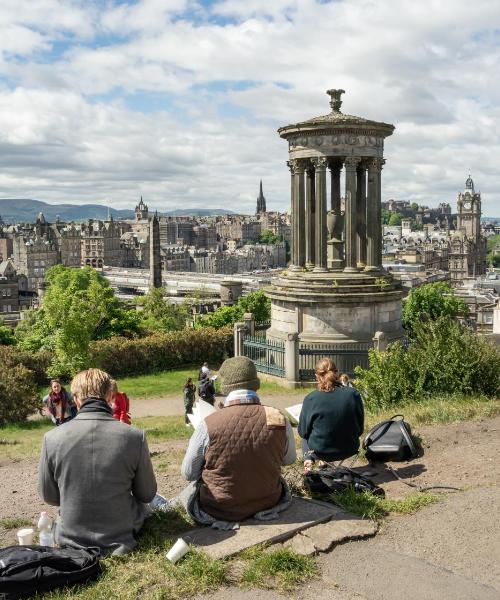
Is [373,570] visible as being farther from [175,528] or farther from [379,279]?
[379,279]

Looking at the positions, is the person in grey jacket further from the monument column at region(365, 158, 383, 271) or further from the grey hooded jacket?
the monument column at region(365, 158, 383, 271)

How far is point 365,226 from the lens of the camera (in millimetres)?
23688

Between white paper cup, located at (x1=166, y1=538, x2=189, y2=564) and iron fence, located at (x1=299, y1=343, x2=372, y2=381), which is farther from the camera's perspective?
iron fence, located at (x1=299, y1=343, x2=372, y2=381)

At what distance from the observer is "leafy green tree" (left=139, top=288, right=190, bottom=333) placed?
3947 cm

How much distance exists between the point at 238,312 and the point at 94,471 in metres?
34.7

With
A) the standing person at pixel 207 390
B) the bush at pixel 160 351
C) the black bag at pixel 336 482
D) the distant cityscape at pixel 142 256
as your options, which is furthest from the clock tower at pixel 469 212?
the black bag at pixel 336 482

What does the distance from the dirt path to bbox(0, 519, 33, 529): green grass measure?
0.18 metres

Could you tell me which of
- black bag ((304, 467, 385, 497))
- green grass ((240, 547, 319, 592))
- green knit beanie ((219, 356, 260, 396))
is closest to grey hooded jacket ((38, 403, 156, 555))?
green knit beanie ((219, 356, 260, 396))

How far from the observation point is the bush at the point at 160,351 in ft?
84.8

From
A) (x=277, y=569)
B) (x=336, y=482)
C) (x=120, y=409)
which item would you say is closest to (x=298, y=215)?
(x=120, y=409)

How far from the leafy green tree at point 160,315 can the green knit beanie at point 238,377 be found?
32.5 metres

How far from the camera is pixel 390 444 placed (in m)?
8.53

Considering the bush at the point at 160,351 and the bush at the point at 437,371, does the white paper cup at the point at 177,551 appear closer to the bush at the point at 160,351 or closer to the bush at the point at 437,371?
the bush at the point at 437,371

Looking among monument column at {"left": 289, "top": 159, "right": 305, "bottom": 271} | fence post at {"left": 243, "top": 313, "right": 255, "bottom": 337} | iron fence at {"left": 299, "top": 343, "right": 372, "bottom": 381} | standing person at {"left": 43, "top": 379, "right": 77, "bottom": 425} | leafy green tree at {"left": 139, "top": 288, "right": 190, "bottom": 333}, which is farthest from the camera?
leafy green tree at {"left": 139, "top": 288, "right": 190, "bottom": 333}
